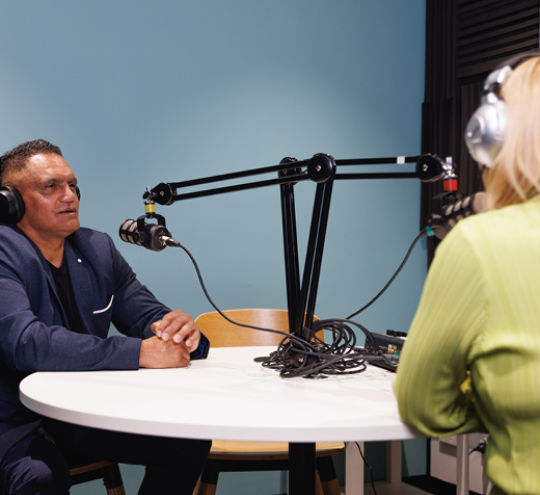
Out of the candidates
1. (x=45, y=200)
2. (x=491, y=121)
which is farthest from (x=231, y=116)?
(x=491, y=121)

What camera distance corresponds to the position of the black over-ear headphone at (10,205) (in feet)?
5.74

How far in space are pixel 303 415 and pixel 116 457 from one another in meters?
0.85

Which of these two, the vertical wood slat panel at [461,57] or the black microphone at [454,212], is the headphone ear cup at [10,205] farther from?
the vertical wood slat panel at [461,57]

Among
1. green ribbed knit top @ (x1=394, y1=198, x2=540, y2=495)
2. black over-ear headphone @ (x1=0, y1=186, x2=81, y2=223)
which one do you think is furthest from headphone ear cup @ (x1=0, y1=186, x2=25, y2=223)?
green ribbed knit top @ (x1=394, y1=198, x2=540, y2=495)

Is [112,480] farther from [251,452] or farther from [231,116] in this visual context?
[231,116]

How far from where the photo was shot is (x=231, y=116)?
2.82 metres

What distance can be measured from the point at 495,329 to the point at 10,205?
5.04 ft

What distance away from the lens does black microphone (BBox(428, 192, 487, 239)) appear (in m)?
1.08

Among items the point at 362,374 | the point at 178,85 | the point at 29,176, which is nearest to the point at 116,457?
the point at 362,374

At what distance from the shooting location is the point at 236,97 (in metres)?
2.83

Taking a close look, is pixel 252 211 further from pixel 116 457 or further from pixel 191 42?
pixel 116 457

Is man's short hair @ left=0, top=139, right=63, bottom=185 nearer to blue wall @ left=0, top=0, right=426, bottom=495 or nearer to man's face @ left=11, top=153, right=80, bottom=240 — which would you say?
man's face @ left=11, top=153, right=80, bottom=240

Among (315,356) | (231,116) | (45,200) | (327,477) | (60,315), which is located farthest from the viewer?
(231,116)

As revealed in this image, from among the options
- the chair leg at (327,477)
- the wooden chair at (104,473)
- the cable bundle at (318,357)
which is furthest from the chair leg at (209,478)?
the cable bundle at (318,357)
